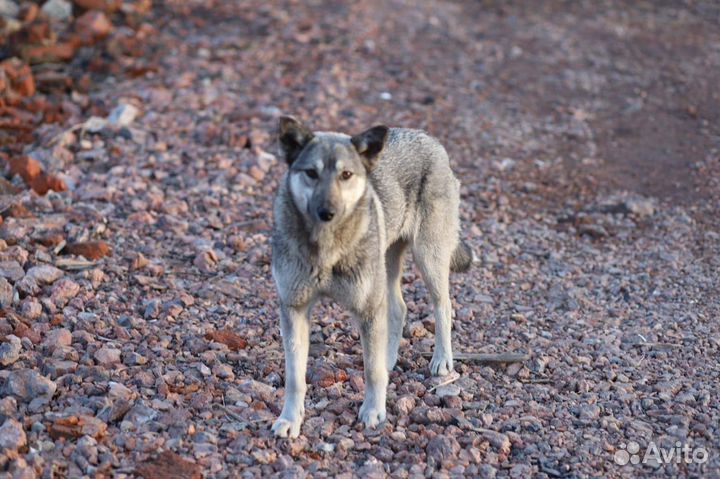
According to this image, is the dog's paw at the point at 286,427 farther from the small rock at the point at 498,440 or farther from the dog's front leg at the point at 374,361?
the small rock at the point at 498,440

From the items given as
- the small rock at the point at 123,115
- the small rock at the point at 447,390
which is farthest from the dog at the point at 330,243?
the small rock at the point at 123,115

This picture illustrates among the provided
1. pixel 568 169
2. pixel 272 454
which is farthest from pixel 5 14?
pixel 272 454

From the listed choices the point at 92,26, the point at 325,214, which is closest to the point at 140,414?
the point at 325,214

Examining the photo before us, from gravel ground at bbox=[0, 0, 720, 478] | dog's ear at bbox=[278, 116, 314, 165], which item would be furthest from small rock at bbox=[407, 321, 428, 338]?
dog's ear at bbox=[278, 116, 314, 165]

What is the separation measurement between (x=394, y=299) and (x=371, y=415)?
1338 mm

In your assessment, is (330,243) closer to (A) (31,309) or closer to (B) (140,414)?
(B) (140,414)

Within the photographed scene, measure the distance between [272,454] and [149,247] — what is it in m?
3.41

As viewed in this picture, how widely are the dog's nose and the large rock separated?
2.11 meters

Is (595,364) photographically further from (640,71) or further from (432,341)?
Result: (640,71)

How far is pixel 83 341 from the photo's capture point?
6.69 meters

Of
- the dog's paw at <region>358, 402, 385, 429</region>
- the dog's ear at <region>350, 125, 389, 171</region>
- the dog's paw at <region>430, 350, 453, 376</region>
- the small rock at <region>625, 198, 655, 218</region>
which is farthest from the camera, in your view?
the small rock at <region>625, 198, 655, 218</region>

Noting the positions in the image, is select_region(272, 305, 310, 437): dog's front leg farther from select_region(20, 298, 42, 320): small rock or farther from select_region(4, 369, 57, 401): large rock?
select_region(20, 298, 42, 320): small rock

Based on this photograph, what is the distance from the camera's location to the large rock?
5.82m
